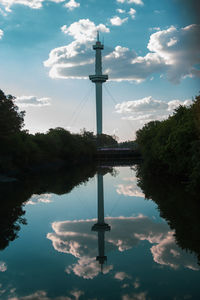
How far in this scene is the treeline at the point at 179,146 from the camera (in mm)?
24203

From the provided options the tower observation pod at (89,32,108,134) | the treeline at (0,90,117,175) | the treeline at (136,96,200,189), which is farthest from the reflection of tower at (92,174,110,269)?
the tower observation pod at (89,32,108,134)

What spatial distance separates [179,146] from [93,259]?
19435mm

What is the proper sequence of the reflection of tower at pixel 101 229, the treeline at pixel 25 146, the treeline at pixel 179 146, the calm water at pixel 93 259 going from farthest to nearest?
the treeline at pixel 25 146 → the treeline at pixel 179 146 → the reflection of tower at pixel 101 229 → the calm water at pixel 93 259

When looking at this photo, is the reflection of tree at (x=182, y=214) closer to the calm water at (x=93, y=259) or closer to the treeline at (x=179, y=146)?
the calm water at (x=93, y=259)

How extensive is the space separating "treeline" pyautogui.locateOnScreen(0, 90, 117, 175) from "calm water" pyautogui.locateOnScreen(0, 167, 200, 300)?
26.0 meters

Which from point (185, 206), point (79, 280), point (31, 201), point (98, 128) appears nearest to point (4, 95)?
point (31, 201)

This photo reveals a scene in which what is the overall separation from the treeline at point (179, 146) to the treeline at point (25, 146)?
18.9 metres

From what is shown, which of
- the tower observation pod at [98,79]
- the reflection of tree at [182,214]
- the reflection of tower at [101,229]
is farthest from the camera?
the tower observation pod at [98,79]

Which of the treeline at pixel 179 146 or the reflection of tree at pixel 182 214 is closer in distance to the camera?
the reflection of tree at pixel 182 214

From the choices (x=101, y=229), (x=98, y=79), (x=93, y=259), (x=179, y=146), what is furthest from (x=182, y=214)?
(x=98, y=79)

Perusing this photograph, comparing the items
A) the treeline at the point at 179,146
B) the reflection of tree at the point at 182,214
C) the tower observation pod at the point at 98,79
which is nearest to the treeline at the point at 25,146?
the treeline at the point at 179,146

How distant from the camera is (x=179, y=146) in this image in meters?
29.4

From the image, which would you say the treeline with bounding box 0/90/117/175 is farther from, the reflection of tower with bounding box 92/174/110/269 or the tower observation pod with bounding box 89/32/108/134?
the tower observation pod with bounding box 89/32/108/134

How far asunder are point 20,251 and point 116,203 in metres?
13.0
